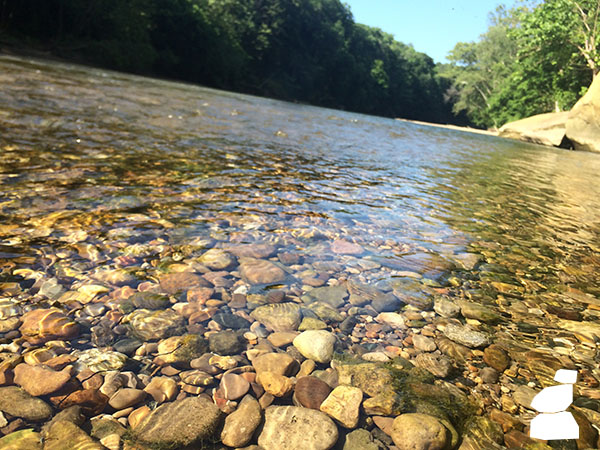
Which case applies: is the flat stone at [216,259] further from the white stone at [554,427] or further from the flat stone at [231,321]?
the white stone at [554,427]

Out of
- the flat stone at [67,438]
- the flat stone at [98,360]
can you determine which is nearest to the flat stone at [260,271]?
the flat stone at [98,360]

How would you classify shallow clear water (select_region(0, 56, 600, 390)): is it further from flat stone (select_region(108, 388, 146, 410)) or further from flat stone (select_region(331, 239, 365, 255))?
flat stone (select_region(108, 388, 146, 410))

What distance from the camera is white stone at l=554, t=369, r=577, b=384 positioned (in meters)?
1.53

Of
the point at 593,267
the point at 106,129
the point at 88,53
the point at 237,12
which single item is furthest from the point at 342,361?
the point at 237,12

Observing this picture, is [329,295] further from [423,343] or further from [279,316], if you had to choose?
[423,343]

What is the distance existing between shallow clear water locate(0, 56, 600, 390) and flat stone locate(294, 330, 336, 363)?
406mm

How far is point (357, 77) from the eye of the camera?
203 feet

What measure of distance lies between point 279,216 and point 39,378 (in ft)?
6.93

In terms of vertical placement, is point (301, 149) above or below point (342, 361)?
above

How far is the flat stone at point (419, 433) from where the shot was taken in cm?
118

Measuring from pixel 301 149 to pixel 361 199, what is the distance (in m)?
3.06

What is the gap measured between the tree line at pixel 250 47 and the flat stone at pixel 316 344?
1166 inches

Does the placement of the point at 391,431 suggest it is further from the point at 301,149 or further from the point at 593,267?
the point at 301,149

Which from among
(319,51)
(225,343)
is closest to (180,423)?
(225,343)
